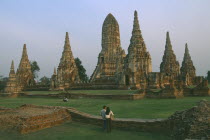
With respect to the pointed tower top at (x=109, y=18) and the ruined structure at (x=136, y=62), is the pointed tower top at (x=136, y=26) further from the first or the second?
the pointed tower top at (x=109, y=18)

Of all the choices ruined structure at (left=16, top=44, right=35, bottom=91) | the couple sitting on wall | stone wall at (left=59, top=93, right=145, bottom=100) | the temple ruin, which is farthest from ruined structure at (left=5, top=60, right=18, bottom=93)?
the couple sitting on wall

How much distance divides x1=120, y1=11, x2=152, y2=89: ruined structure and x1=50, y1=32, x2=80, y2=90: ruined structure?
11.5 m

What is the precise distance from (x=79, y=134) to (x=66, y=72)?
29.9 metres

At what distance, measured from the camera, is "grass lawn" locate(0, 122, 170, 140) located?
8391 millimetres

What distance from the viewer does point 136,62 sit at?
3033 centimetres

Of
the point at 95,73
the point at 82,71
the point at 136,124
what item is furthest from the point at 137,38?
the point at 82,71

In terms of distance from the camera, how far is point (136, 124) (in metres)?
9.12

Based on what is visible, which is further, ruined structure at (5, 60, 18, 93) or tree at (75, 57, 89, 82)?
tree at (75, 57, 89, 82)

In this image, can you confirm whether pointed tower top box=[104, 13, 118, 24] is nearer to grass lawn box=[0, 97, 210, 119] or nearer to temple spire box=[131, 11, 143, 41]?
temple spire box=[131, 11, 143, 41]

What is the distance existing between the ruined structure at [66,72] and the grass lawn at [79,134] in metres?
27.0

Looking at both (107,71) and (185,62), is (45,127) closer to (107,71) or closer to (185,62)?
(107,71)

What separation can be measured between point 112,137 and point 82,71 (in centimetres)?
5343

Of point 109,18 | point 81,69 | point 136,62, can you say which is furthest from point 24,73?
point 136,62

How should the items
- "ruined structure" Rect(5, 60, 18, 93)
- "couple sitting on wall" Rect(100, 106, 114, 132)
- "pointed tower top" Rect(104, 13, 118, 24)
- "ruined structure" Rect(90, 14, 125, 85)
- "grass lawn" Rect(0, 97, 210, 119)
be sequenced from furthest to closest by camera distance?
"pointed tower top" Rect(104, 13, 118, 24), "ruined structure" Rect(90, 14, 125, 85), "ruined structure" Rect(5, 60, 18, 93), "grass lawn" Rect(0, 97, 210, 119), "couple sitting on wall" Rect(100, 106, 114, 132)
